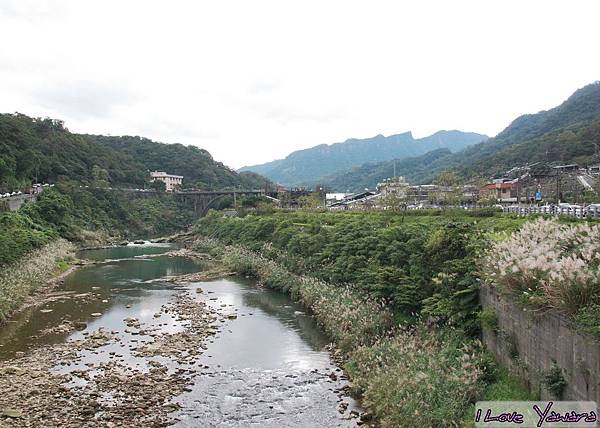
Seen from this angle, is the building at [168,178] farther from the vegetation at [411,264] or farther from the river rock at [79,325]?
the river rock at [79,325]

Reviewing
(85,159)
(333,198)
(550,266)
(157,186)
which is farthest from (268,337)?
(157,186)

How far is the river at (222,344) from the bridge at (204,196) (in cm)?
6867

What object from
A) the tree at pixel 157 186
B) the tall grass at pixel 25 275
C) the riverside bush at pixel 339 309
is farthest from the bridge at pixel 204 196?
the riverside bush at pixel 339 309

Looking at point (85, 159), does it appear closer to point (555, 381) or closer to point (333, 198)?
point (333, 198)

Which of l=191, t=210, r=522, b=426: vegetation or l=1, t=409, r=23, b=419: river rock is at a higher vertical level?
l=191, t=210, r=522, b=426: vegetation

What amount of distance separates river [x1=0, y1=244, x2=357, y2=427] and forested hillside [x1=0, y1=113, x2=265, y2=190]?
135 feet

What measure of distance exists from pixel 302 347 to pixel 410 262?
5.56 m

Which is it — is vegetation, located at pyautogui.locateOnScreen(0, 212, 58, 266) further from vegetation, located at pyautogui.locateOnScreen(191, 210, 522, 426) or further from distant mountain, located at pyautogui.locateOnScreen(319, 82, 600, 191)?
distant mountain, located at pyautogui.locateOnScreen(319, 82, 600, 191)

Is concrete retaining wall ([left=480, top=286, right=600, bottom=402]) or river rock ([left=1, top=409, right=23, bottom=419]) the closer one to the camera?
concrete retaining wall ([left=480, top=286, right=600, bottom=402])

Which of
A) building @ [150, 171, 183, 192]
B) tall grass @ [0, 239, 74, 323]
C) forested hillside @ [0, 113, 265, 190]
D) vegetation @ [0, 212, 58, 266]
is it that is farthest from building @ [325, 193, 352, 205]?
tall grass @ [0, 239, 74, 323]

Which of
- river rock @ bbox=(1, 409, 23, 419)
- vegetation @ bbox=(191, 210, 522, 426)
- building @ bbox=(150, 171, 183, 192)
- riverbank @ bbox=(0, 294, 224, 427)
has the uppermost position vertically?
building @ bbox=(150, 171, 183, 192)

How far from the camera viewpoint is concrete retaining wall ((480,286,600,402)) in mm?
8266

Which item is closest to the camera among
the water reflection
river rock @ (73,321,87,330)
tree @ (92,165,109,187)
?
the water reflection

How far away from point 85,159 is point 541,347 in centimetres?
9826
